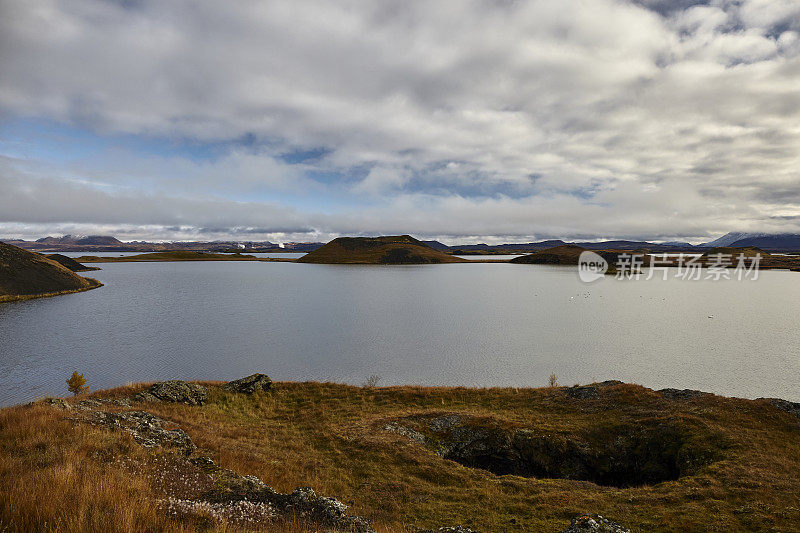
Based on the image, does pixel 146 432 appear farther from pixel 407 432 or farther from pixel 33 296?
pixel 33 296

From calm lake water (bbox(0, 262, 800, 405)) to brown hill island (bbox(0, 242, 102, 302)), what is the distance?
11256 millimetres

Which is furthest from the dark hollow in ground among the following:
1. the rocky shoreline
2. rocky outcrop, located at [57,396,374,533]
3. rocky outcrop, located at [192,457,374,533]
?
rocky outcrop, located at [57,396,374,533]

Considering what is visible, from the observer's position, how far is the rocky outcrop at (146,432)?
1502cm

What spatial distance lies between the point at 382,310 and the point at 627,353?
53.4 metres

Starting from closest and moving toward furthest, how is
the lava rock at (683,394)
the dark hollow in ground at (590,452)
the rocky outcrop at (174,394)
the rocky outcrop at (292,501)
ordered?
1. the rocky outcrop at (292,501)
2. the dark hollow in ground at (590,452)
3. the rocky outcrop at (174,394)
4. the lava rock at (683,394)

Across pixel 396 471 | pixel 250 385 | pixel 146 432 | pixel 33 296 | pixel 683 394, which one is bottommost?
pixel 33 296

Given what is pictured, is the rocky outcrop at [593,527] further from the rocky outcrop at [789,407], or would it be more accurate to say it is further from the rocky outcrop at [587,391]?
the rocky outcrop at [789,407]

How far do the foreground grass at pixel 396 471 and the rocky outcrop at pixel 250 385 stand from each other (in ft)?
9.54

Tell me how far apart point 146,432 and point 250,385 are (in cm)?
1943

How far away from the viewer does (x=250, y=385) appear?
3475 centimetres

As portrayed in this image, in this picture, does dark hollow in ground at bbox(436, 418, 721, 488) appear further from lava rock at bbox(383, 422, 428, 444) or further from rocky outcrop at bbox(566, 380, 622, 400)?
rocky outcrop at bbox(566, 380, 622, 400)

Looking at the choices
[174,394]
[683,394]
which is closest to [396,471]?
[174,394]

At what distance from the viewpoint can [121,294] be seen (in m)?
111

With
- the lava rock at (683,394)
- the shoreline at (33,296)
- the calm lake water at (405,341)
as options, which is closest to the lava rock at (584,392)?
the lava rock at (683,394)
